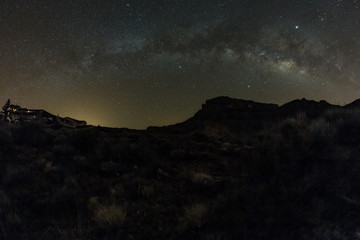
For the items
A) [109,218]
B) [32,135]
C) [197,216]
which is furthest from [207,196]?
[32,135]

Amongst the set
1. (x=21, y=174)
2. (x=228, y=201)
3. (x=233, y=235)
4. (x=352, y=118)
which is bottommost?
(x=233, y=235)

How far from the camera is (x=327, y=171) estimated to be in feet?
16.3

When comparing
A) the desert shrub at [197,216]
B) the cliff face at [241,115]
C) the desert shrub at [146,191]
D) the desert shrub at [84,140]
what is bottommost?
the desert shrub at [197,216]

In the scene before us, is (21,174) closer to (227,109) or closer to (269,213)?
(269,213)

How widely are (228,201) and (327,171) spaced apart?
7.97 ft

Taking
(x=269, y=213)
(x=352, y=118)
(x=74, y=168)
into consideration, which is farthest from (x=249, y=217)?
(x=74, y=168)

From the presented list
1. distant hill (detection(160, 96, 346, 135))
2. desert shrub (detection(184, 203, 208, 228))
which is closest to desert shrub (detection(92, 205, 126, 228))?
desert shrub (detection(184, 203, 208, 228))

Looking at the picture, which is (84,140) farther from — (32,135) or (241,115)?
(241,115)

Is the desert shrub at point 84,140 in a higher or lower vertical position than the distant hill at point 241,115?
lower

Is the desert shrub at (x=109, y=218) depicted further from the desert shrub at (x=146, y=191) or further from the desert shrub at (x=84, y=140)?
the desert shrub at (x=84, y=140)

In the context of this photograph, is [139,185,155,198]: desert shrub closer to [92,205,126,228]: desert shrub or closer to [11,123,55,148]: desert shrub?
[92,205,126,228]: desert shrub

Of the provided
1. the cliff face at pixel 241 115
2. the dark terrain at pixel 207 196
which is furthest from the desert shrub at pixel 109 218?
the cliff face at pixel 241 115

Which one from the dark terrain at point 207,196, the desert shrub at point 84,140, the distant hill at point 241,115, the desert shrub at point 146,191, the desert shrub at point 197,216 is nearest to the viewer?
the dark terrain at point 207,196

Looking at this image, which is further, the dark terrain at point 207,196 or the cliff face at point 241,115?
the cliff face at point 241,115
